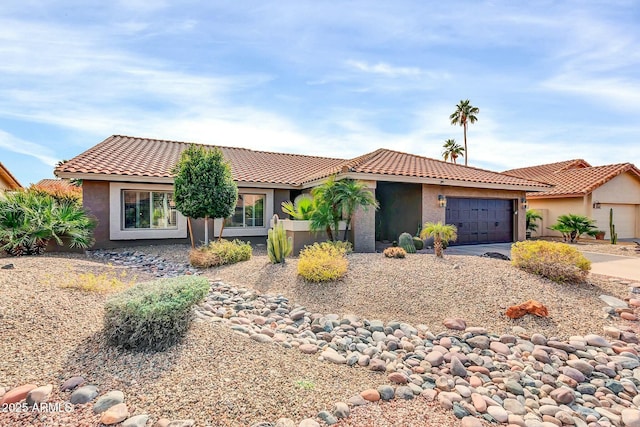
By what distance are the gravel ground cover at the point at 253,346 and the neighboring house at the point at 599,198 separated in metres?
15.0

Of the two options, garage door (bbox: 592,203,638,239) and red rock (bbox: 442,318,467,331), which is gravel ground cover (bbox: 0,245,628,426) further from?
garage door (bbox: 592,203,638,239)

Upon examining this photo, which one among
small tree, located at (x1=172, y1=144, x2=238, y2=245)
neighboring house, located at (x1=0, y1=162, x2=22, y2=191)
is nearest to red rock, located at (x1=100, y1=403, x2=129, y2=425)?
small tree, located at (x1=172, y1=144, x2=238, y2=245)

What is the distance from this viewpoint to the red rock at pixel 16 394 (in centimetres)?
287

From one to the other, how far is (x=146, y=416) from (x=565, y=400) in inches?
179

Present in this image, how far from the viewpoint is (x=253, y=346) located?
164 inches

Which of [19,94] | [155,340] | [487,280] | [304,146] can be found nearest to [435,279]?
[487,280]

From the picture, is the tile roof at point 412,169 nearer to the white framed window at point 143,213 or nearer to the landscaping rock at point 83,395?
the white framed window at point 143,213

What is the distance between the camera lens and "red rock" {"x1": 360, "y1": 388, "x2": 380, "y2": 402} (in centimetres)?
342

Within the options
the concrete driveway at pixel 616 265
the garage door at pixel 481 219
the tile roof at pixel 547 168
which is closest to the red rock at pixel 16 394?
the concrete driveway at pixel 616 265

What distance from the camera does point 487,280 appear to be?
6.78m

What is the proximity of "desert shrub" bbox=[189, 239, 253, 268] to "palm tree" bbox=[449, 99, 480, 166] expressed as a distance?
33.5 meters

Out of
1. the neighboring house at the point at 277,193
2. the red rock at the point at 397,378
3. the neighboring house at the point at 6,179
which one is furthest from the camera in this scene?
the neighboring house at the point at 6,179

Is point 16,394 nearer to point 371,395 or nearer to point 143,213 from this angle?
point 371,395

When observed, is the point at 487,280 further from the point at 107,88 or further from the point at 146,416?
the point at 107,88
